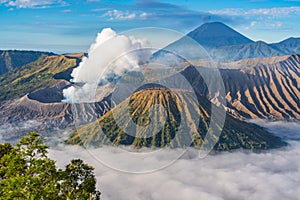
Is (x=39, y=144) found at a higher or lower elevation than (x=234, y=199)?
higher

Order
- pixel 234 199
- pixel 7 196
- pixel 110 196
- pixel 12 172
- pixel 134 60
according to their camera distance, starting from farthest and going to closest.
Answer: pixel 234 199 < pixel 110 196 < pixel 134 60 < pixel 12 172 < pixel 7 196

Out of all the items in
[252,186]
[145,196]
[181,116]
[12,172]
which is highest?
[12,172]

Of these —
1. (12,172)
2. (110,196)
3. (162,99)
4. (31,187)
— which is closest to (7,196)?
(31,187)

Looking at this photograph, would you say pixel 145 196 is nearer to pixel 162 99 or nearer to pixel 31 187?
pixel 162 99

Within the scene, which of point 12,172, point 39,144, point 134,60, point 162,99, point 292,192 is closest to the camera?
point 12,172

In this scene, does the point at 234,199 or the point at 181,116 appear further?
the point at 181,116

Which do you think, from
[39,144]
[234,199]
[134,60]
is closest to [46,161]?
[39,144]

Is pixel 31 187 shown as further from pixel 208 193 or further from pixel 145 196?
pixel 208 193
